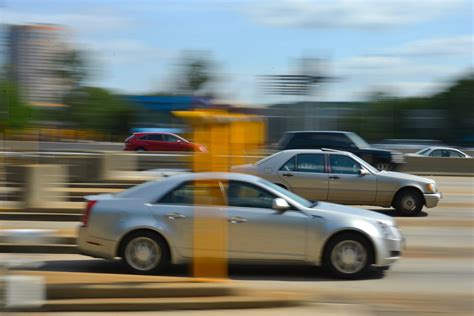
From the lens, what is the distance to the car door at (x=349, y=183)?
49.6ft

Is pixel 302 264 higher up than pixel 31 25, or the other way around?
pixel 31 25

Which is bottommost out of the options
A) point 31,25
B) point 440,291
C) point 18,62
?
point 440,291

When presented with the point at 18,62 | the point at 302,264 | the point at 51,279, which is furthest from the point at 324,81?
the point at 51,279

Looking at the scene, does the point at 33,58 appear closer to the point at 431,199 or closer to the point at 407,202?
the point at 407,202

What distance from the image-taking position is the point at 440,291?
8453mm

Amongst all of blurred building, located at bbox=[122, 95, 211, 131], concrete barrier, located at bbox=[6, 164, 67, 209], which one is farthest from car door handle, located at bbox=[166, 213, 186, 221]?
blurred building, located at bbox=[122, 95, 211, 131]

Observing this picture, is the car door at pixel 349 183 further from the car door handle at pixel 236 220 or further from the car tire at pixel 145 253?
the car tire at pixel 145 253

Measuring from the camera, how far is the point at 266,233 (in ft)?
28.8

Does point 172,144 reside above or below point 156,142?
below

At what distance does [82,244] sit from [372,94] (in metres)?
55.4

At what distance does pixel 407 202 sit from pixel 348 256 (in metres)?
6.74

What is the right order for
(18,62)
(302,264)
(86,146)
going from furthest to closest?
1. (86,146)
2. (18,62)
3. (302,264)

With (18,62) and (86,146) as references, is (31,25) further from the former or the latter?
(86,146)

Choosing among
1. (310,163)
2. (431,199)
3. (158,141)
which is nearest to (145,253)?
(310,163)
